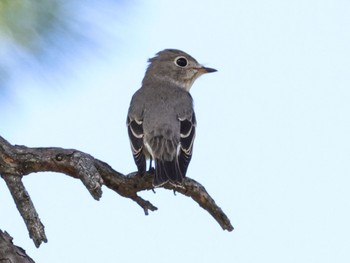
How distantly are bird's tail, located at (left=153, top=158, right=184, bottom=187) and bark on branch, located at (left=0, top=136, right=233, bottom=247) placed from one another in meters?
0.47

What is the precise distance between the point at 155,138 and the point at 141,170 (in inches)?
29.1

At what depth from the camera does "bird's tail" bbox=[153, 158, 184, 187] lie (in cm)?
418

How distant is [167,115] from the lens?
527 centimetres

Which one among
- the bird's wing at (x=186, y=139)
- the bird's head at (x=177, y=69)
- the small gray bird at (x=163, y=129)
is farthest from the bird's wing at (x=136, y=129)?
the bird's head at (x=177, y=69)

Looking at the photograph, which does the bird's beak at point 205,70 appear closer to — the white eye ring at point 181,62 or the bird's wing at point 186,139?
the white eye ring at point 181,62

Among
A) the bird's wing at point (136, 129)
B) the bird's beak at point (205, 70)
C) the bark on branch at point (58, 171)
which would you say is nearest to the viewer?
the bark on branch at point (58, 171)

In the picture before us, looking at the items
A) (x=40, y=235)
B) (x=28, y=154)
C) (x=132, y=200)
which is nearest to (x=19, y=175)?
(x=28, y=154)

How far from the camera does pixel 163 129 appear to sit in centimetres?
513

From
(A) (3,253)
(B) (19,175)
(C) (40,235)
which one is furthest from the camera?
(B) (19,175)

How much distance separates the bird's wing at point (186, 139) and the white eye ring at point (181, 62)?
1.24 meters

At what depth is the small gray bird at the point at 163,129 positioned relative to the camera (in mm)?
4617

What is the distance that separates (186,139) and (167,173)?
1.99ft

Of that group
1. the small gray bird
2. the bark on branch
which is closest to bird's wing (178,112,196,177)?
the small gray bird

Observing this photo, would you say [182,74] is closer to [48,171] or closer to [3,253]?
[48,171]
